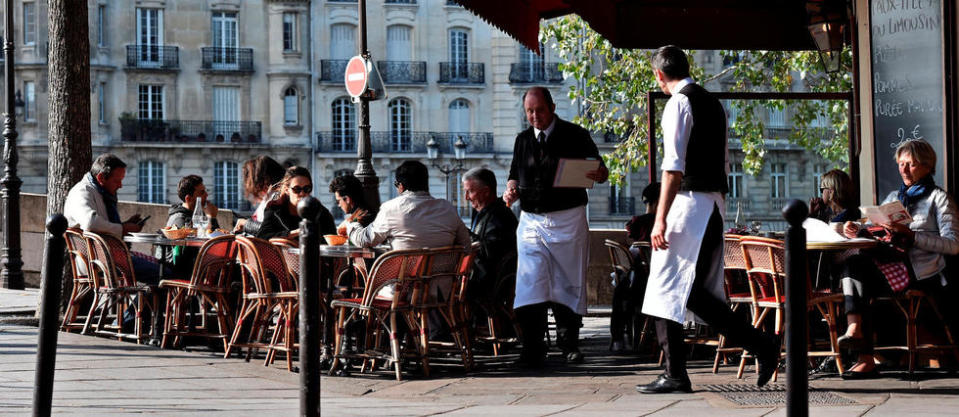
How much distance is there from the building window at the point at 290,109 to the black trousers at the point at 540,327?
44245 millimetres

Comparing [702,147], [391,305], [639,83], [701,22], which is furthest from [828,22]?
[639,83]

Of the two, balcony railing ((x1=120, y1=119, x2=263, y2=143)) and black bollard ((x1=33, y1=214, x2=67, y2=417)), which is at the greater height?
balcony railing ((x1=120, y1=119, x2=263, y2=143))

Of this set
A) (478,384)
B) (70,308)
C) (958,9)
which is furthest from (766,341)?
(70,308)

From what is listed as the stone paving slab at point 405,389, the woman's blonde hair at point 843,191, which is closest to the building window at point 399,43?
the stone paving slab at point 405,389

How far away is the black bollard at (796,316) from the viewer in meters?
4.50

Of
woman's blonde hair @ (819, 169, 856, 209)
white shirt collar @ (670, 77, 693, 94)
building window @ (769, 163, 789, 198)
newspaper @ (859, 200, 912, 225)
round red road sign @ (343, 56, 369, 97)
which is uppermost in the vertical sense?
round red road sign @ (343, 56, 369, 97)

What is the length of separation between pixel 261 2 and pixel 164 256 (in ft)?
144

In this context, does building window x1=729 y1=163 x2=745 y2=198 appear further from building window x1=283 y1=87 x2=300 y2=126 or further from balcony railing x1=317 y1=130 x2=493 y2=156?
building window x1=283 y1=87 x2=300 y2=126

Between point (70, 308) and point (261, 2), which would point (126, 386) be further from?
point (261, 2)

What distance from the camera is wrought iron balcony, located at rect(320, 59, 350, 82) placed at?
52.4 meters

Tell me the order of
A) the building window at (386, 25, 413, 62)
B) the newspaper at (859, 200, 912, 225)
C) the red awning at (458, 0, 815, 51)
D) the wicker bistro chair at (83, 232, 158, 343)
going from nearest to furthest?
the newspaper at (859, 200, 912, 225) → the wicker bistro chair at (83, 232, 158, 343) → the red awning at (458, 0, 815, 51) → the building window at (386, 25, 413, 62)

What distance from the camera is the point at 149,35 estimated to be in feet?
168

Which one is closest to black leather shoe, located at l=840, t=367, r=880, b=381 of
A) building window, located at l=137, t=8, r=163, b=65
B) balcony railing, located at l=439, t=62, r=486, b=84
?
balcony railing, located at l=439, t=62, r=486, b=84

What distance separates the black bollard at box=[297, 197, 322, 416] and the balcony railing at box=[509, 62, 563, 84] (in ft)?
158
